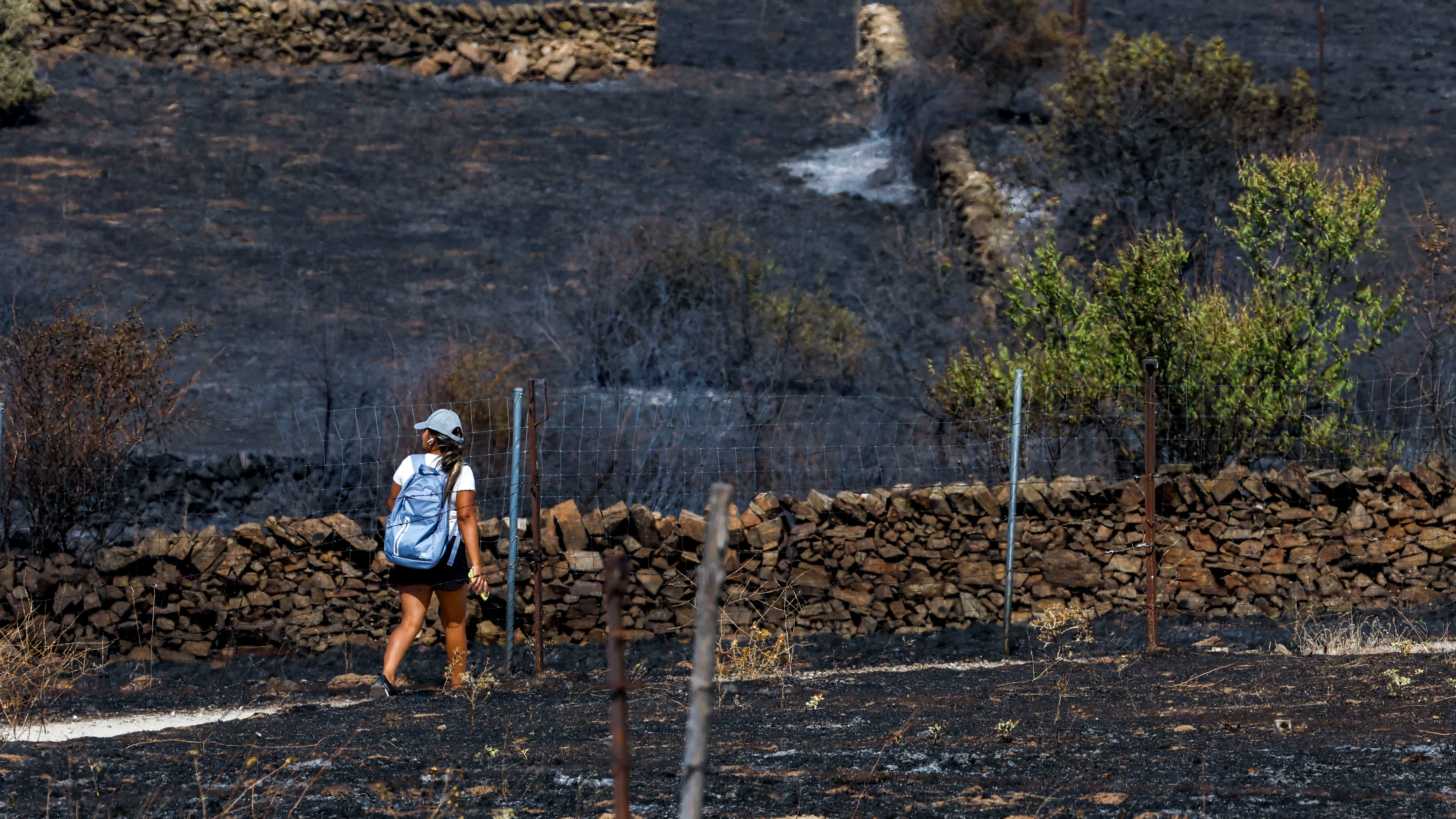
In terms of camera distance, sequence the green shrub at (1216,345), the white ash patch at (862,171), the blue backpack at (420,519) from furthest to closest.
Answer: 1. the white ash patch at (862,171)
2. the green shrub at (1216,345)
3. the blue backpack at (420,519)

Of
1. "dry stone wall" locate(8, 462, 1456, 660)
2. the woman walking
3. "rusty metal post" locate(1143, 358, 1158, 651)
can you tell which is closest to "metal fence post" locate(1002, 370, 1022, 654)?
"dry stone wall" locate(8, 462, 1456, 660)

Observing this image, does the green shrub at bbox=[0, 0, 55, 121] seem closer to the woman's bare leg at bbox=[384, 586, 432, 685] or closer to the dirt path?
the woman's bare leg at bbox=[384, 586, 432, 685]

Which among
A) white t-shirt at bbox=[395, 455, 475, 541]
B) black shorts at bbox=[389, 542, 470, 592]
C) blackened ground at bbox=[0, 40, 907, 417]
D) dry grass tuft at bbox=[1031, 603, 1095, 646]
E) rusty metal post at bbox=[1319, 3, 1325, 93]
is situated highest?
rusty metal post at bbox=[1319, 3, 1325, 93]

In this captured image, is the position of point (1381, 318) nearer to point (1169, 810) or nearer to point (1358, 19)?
point (1169, 810)

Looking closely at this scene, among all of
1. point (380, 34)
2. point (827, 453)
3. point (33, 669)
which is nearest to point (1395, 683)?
point (827, 453)

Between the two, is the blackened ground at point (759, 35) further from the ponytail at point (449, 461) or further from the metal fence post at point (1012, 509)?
the ponytail at point (449, 461)

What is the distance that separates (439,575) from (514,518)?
100 cm

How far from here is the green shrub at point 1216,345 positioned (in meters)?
10.4

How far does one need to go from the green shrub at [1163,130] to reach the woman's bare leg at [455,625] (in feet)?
33.5

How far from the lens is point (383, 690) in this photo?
22.0ft

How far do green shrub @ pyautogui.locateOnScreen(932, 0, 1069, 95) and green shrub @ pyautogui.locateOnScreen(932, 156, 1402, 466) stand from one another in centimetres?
1162

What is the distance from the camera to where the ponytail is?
6695mm

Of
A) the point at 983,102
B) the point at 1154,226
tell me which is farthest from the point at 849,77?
the point at 1154,226

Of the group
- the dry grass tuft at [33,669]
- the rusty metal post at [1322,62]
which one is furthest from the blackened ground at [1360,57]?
the dry grass tuft at [33,669]
